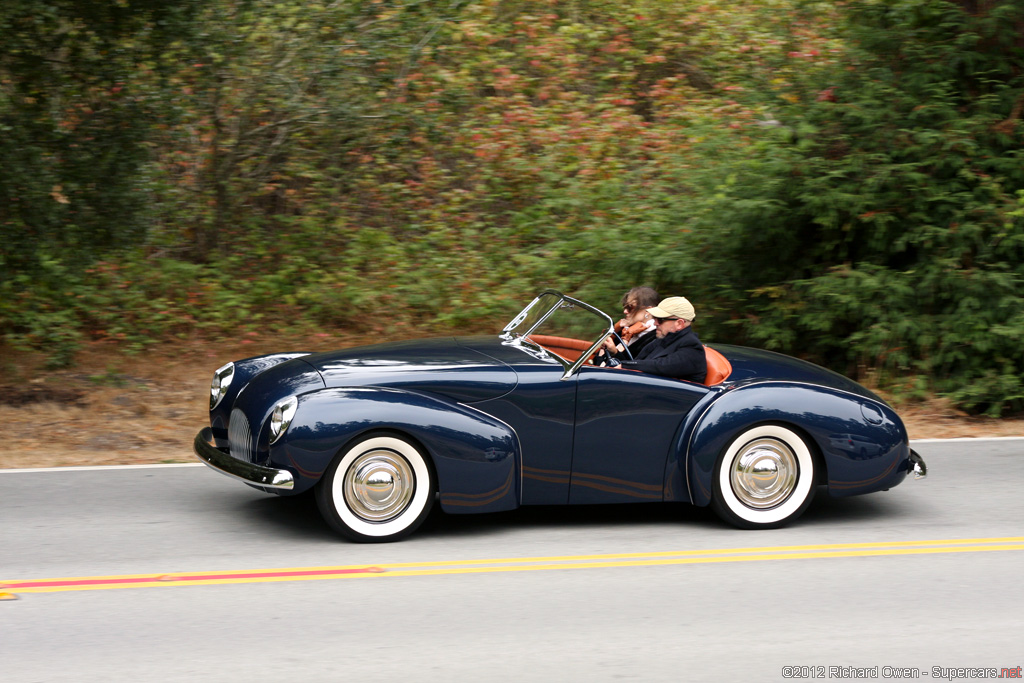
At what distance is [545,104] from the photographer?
52.4 ft

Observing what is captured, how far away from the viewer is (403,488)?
19.3 feet

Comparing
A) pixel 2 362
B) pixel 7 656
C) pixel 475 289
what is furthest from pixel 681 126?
pixel 7 656

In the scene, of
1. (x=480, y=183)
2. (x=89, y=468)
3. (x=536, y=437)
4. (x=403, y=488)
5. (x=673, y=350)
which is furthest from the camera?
(x=480, y=183)

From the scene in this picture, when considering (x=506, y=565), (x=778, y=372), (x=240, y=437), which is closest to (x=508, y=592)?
(x=506, y=565)

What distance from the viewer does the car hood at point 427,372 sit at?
6059mm

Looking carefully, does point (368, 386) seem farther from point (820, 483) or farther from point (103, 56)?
point (103, 56)

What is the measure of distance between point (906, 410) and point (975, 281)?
4.61 ft

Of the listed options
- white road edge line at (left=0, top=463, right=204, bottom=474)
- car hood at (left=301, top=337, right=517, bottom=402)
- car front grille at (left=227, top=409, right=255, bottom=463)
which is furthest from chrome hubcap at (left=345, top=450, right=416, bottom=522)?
white road edge line at (left=0, top=463, right=204, bottom=474)

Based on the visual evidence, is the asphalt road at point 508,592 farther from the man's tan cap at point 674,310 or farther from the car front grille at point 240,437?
the man's tan cap at point 674,310

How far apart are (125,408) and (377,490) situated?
5.04 m

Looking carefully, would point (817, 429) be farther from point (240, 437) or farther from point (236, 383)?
point (236, 383)

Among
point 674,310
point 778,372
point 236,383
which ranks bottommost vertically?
point 236,383

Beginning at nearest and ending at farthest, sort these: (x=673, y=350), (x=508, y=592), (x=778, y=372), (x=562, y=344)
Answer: (x=508, y=592) → (x=673, y=350) → (x=778, y=372) → (x=562, y=344)

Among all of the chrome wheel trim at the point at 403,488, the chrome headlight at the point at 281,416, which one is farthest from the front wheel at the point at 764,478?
the chrome headlight at the point at 281,416
